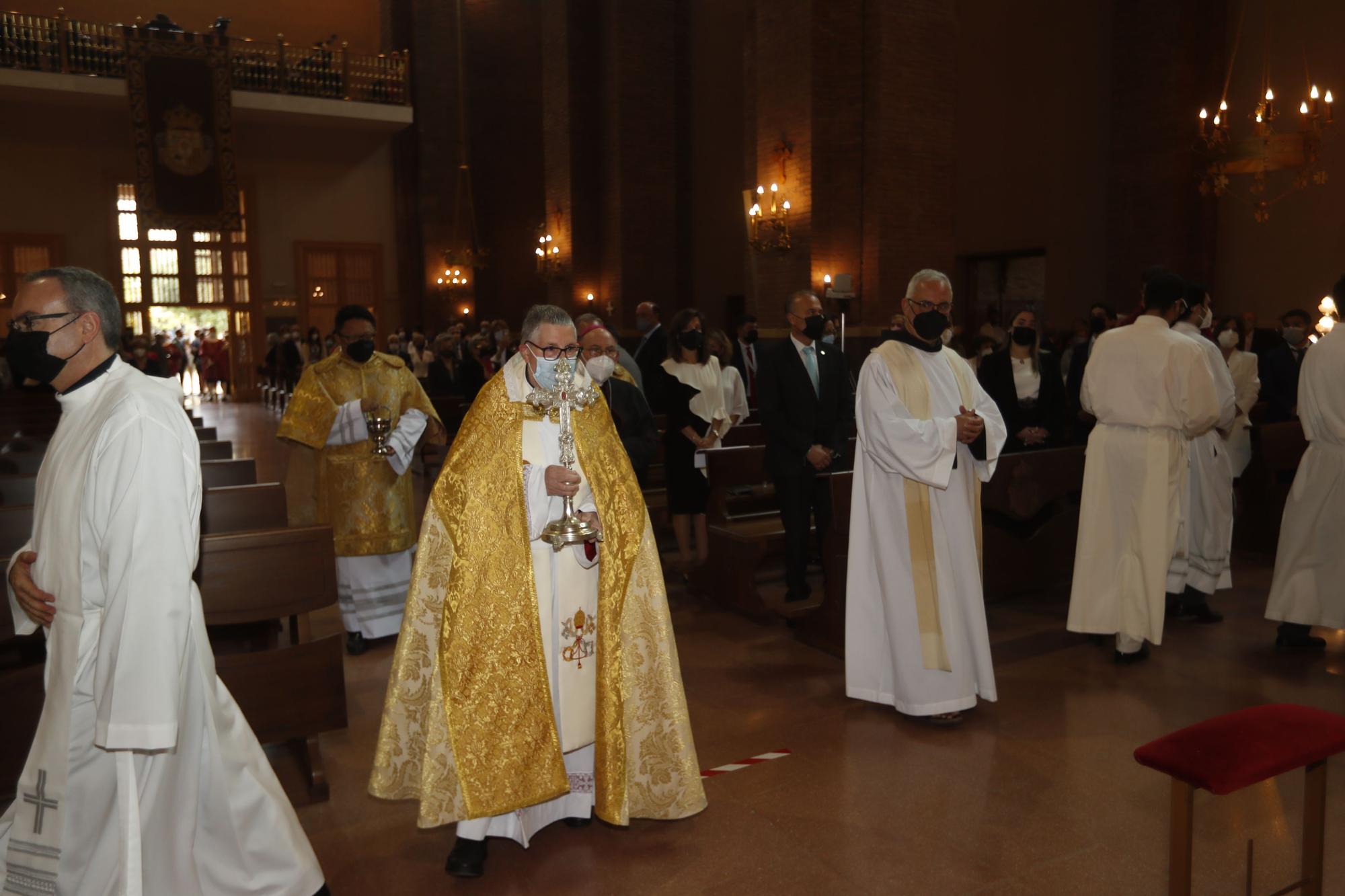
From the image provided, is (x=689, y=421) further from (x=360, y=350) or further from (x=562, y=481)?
(x=562, y=481)

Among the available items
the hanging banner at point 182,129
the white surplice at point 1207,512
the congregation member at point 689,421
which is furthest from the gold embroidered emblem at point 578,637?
the hanging banner at point 182,129

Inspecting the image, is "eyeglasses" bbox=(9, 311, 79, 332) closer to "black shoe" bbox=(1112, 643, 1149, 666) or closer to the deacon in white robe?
"black shoe" bbox=(1112, 643, 1149, 666)

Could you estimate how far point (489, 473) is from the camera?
3344mm

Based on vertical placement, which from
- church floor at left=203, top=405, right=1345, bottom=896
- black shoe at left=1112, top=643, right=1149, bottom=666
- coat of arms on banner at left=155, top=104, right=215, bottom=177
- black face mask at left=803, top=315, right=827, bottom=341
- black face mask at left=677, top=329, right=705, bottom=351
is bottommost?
church floor at left=203, top=405, right=1345, bottom=896

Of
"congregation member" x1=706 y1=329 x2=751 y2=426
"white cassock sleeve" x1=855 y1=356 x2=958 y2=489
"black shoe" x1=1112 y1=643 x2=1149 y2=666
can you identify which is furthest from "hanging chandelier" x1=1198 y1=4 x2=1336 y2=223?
"white cassock sleeve" x1=855 y1=356 x2=958 y2=489

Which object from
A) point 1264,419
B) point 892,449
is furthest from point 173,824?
point 1264,419

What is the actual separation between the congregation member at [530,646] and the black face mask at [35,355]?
112 centimetres

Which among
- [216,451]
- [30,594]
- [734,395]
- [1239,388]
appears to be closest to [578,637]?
[30,594]

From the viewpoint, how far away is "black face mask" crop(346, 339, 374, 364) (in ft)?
19.1

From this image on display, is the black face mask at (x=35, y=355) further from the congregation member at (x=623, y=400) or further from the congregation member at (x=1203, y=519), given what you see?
the congregation member at (x=1203, y=519)

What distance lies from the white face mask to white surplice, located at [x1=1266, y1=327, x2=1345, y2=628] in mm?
3522

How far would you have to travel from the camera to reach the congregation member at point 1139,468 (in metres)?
5.20

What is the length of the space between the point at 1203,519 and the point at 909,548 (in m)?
2.60

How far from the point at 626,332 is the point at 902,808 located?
13.9 metres
